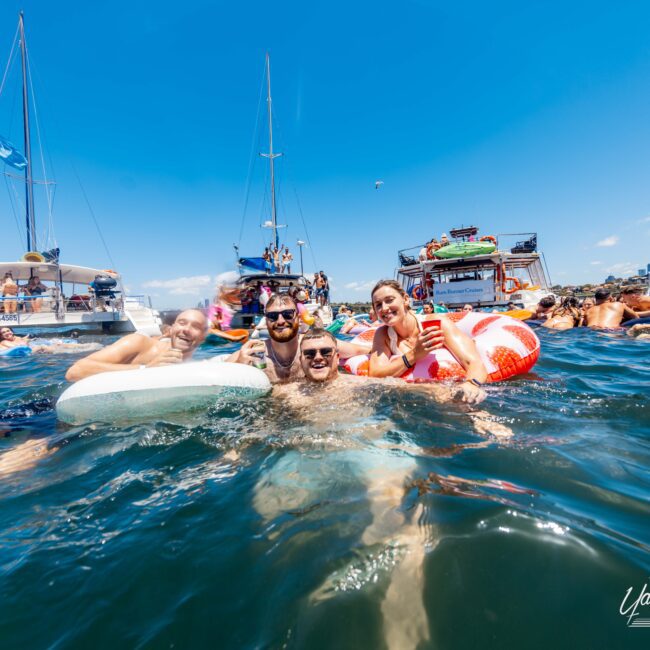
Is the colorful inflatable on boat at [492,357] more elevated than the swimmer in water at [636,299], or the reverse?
the swimmer in water at [636,299]

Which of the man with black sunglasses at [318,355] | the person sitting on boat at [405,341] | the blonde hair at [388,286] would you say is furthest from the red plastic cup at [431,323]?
the man with black sunglasses at [318,355]

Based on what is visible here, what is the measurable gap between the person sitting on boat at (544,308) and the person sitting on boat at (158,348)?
1093 centimetres

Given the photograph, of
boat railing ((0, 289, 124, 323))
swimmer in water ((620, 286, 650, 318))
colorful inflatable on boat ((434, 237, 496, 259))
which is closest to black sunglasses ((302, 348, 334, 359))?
swimmer in water ((620, 286, 650, 318))

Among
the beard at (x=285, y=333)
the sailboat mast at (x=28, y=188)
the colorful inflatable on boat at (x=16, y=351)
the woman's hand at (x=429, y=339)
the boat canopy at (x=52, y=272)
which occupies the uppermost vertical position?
the sailboat mast at (x=28, y=188)

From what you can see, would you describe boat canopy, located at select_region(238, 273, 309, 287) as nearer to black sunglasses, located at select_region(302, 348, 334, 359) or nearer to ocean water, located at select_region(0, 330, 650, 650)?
black sunglasses, located at select_region(302, 348, 334, 359)

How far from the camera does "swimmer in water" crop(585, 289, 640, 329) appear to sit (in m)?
8.80

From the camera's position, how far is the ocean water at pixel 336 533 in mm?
1136

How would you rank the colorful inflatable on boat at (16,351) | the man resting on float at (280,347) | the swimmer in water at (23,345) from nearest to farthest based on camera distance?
the man resting on float at (280,347) → the colorful inflatable on boat at (16,351) → the swimmer in water at (23,345)

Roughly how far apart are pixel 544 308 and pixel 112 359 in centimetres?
1213

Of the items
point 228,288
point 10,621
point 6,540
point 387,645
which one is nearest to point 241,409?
point 6,540

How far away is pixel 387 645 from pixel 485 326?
401 centimetres

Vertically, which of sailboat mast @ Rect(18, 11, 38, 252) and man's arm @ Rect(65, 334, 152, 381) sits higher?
sailboat mast @ Rect(18, 11, 38, 252)

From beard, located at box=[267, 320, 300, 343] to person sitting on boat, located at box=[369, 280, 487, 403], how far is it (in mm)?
926

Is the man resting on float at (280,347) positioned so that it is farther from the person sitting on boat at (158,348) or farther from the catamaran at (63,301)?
the catamaran at (63,301)
